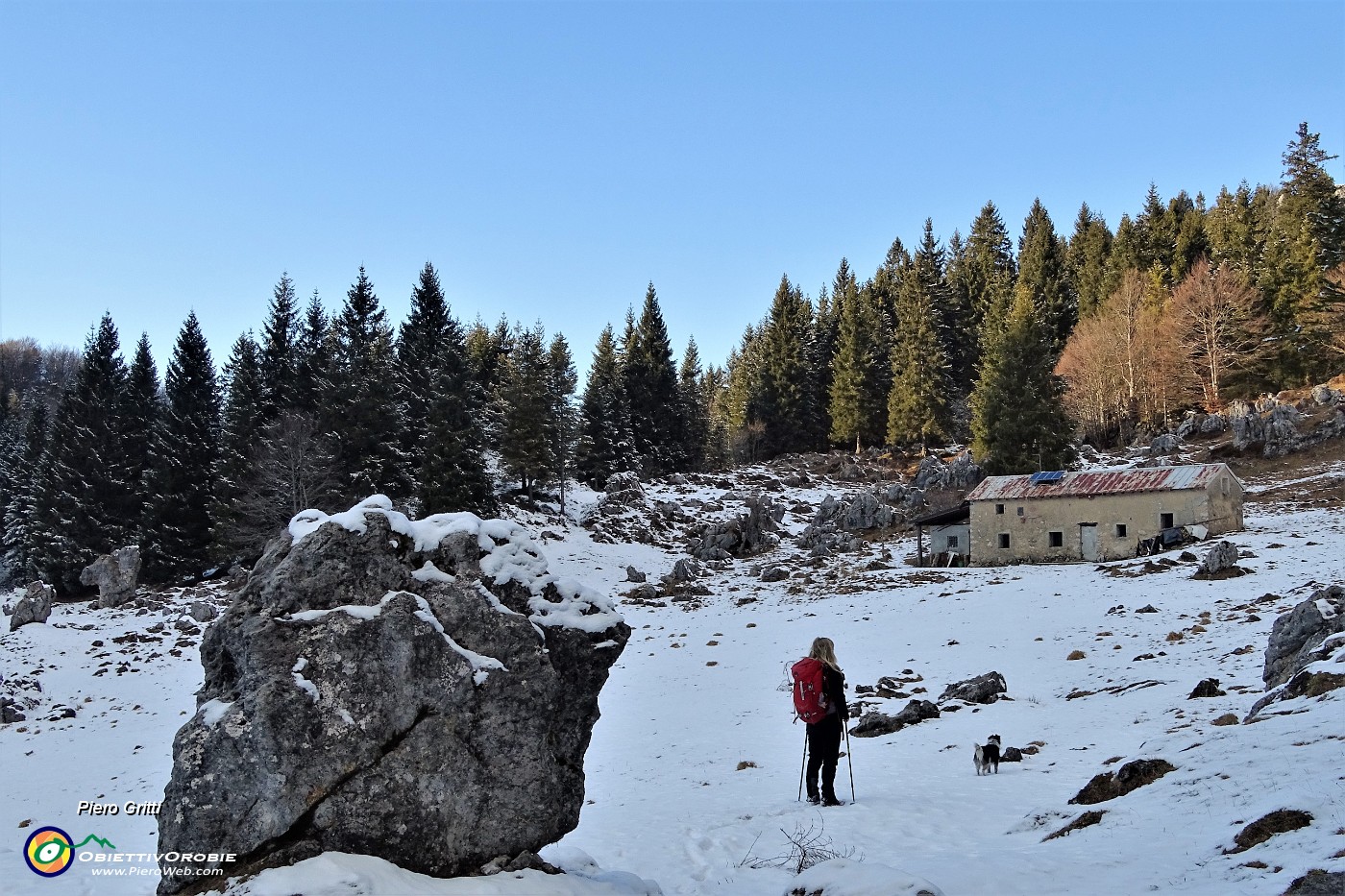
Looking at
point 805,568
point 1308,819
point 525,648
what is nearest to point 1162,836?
point 1308,819

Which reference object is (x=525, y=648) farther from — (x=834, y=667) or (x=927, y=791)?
(x=927, y=791)

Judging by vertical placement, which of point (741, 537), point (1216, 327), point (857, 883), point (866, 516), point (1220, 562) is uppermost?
point (1216, 327)

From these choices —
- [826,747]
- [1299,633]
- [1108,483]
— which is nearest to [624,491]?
[1108,483]

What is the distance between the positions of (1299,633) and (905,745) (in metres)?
6.58

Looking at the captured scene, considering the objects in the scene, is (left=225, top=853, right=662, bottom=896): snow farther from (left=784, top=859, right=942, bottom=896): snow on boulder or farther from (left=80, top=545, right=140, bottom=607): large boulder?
(left=80, top=545, right=140, bottom=607): large boulder

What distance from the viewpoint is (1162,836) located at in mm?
6941

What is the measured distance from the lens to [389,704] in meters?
6.88

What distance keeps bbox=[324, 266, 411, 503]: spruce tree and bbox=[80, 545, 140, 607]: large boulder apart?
10.2 metres

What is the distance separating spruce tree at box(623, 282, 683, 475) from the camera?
70.5 meters

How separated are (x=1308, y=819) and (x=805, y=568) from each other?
37647mm

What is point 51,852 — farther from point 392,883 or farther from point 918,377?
point 918,377

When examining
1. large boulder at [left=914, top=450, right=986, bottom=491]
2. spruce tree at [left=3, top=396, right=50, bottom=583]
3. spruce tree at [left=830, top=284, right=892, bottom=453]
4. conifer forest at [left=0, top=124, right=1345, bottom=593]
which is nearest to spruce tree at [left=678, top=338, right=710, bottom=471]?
conifer forest at [left=0, top=124, right=1345, bottom=593]

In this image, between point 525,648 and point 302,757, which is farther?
point 525,648

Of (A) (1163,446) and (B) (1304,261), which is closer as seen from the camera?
(A) (1163,446)
